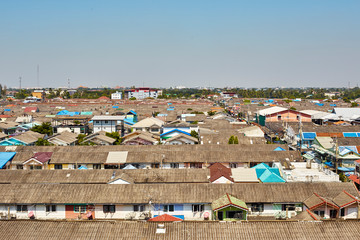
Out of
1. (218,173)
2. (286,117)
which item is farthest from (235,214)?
(286,117)

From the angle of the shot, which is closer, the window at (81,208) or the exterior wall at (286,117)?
the window at (81,208)

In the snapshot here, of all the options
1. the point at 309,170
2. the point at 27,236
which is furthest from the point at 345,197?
the point at 27,236

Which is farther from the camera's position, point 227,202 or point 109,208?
point 109,208

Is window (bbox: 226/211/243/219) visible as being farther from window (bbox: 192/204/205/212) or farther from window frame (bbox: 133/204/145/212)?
window frame (bbox: 133/204/145/212)

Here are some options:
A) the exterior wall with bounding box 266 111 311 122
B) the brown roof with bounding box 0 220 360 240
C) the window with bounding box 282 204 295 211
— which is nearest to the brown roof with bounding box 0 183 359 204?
the window with bounding box 282 204 295 211

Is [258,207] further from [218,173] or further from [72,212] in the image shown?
[72,212]

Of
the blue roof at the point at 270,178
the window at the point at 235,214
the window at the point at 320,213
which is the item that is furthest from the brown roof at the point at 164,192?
the blue roof at the point at 270,178

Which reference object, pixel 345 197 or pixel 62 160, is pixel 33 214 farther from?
A: pixel 345 197

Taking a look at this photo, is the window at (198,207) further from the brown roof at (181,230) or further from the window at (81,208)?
the window at (81,208)
